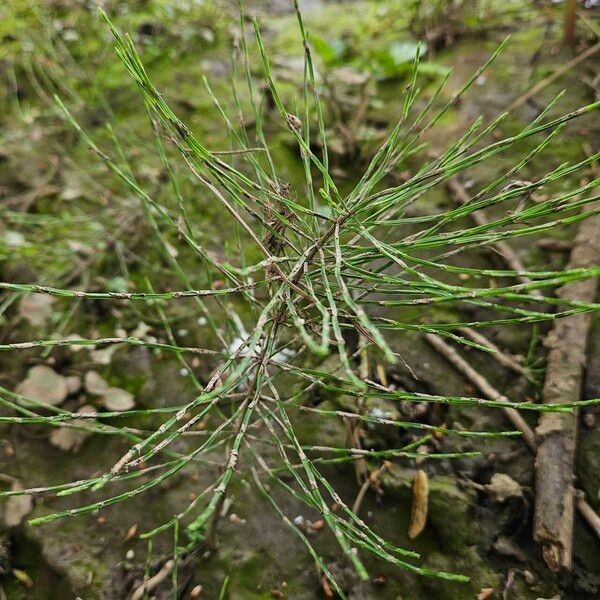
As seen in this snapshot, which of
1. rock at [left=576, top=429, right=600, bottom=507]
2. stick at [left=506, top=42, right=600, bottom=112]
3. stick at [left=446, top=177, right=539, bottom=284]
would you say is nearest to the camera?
rock at [left=576, top=429, right=600, bottom=507]

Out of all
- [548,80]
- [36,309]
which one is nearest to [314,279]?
[36,309]

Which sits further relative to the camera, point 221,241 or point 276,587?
point 221,241

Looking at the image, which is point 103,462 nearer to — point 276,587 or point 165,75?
point 276,587

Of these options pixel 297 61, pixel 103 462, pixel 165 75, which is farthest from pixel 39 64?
pixel 103 462

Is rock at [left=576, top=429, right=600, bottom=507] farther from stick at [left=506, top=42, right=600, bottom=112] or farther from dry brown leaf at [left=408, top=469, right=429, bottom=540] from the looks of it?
stick at [left=506, top=42, right=600, bottom=112]

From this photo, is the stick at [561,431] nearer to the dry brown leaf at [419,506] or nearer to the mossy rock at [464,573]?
the mossy rock at [464,573]

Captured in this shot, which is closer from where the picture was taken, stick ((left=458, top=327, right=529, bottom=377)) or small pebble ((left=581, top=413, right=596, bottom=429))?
small pebble ((left=581, top=413, right=596, bottom=429))

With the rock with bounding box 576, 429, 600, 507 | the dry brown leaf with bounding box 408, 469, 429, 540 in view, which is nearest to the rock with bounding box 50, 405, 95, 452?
the dry brown leaf with bounding box 408, 469, 429, 540
